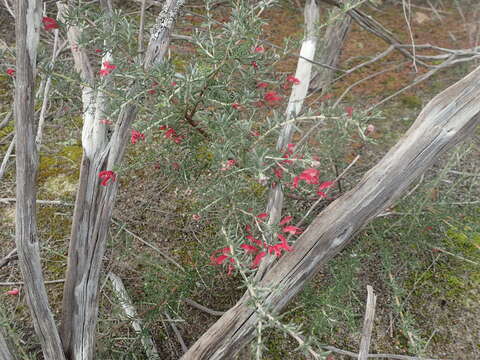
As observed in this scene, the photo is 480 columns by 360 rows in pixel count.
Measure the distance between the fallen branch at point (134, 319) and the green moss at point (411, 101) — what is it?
222 centimetres

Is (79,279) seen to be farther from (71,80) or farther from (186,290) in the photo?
(71,80)

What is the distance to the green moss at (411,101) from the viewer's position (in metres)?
2.84

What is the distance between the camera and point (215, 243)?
1713mm

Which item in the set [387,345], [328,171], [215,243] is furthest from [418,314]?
[215,243]

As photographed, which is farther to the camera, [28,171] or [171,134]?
[171,134]

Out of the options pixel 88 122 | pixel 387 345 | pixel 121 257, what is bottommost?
pixel 387 345

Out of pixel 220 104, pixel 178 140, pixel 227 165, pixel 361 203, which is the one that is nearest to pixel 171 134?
pixel 178 140

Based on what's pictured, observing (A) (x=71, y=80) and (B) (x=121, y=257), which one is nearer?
(A) (x=71, y=80)

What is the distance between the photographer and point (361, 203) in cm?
130

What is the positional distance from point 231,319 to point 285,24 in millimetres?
2766

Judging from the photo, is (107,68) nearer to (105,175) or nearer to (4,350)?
(105,175)

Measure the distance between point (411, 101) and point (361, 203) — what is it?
1851mm

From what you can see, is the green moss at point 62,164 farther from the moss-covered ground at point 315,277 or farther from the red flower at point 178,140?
the red flower at point 178,140

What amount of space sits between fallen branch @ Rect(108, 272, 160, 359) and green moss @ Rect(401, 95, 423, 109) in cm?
222
